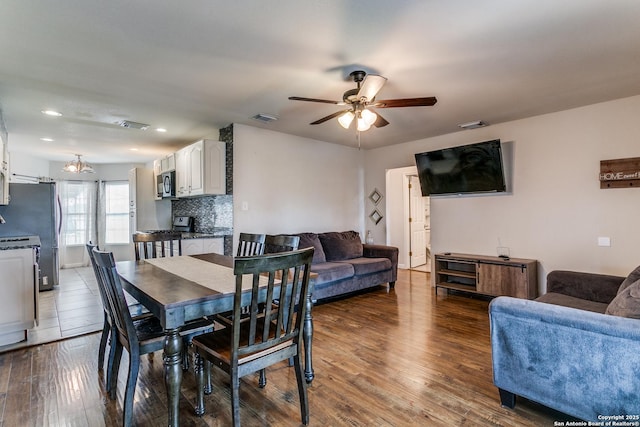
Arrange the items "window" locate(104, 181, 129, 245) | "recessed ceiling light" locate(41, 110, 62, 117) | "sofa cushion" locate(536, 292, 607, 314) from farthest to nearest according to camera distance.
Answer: "window" locate(104, 181, 129, 245)
"recessed ceiling light" locate(41, 110, 62, 117)
"sofa cushion" locate(536, 292, 607, 314)

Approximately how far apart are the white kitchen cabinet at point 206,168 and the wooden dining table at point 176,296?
1.94 metres

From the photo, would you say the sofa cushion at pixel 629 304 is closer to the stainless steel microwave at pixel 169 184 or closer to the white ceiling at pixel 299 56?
the white ceiling at pixel 299 56

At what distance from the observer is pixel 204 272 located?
2.34 metres

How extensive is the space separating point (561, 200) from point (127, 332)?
485 centimetres

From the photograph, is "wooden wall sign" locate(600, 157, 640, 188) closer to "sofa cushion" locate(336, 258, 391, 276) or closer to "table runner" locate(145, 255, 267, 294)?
"sofa cushion" locate(336, 258, 391, 276)

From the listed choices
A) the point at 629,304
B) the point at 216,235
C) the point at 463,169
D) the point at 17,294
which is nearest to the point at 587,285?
the point at 629,304

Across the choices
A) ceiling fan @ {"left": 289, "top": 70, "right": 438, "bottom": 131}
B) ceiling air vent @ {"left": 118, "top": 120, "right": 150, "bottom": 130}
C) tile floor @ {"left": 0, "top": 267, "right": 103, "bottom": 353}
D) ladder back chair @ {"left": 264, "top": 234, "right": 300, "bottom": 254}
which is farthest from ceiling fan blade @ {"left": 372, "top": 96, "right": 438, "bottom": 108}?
tile floor @ {"left": 0, "top": 267, "right": 103, "bottom": 353}

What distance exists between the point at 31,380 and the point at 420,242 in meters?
6.46

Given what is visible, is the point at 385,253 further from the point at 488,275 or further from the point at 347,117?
the point at 347,117

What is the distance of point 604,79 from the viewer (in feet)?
9.95

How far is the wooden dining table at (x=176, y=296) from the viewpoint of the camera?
1625 millimetres

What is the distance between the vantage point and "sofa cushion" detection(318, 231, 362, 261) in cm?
482

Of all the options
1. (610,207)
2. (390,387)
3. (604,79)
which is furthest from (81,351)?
(610,207)

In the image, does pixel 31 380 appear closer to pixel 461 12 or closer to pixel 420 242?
pixel 461 12
